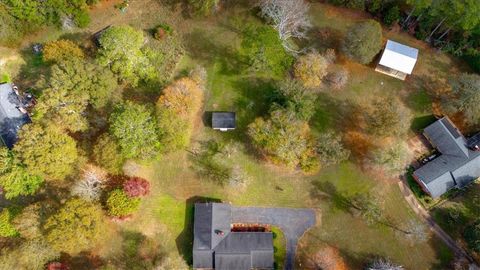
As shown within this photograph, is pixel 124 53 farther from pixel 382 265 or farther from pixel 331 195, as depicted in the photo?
pixel 382 265

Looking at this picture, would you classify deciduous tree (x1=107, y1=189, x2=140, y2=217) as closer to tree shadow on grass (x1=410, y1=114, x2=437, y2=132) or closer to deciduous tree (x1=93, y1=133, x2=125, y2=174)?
deciduous tree (x1=93, y1=133, x2=125, y2=174)

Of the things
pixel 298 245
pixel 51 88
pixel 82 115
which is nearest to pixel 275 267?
pixel 298 245

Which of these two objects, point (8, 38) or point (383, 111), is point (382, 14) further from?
point (8, 38)

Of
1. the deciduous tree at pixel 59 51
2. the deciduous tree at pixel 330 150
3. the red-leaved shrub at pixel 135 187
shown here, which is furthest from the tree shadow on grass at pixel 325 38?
the deciduous tree at pixel 59 51

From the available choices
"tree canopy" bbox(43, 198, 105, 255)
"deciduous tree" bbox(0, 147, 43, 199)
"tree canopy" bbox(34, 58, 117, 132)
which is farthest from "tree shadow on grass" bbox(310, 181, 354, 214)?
"deciduous tree" bbox(0, 147, 43, 199)

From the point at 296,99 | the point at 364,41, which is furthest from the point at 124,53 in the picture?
the point at 364,41

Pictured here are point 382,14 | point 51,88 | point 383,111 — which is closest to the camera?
point 51,88
